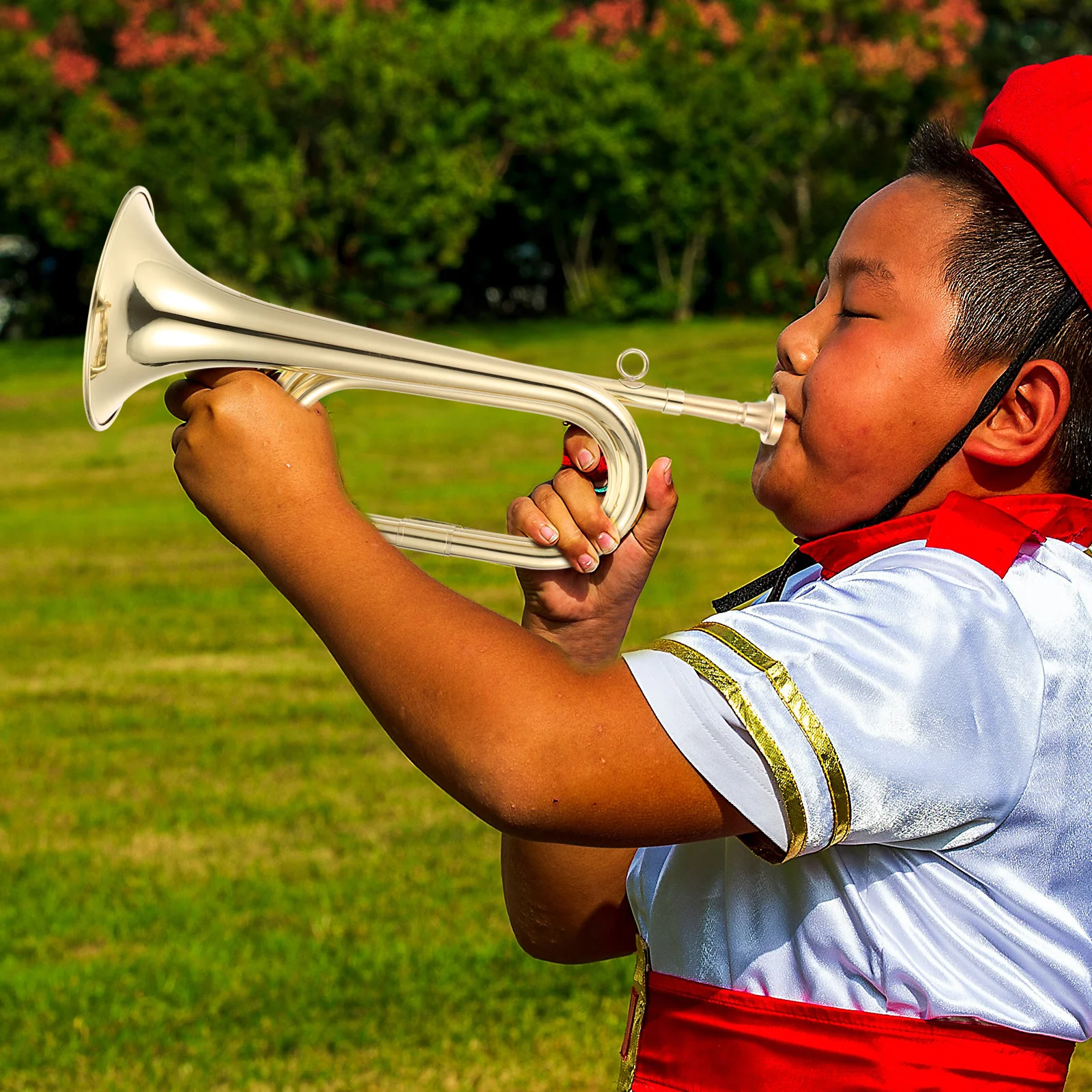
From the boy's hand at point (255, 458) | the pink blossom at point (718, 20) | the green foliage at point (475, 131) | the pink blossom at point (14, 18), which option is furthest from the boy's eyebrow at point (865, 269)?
the pink blossom at point (14, 18)

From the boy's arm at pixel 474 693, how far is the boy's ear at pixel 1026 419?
445 millimetres

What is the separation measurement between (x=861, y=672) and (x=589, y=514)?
44cm

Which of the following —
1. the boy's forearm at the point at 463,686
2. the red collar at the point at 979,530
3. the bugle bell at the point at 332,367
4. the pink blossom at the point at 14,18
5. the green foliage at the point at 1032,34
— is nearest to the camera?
the boy's forearm at the point at 463,686

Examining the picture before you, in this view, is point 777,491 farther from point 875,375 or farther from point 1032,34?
point 1032,34

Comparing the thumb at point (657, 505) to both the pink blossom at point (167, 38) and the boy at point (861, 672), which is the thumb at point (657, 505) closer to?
the boy at point (861, 672)

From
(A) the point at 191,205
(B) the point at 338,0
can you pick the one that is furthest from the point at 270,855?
(B) the point at 338,0

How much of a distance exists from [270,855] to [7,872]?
86 cm

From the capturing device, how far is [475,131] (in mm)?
22406

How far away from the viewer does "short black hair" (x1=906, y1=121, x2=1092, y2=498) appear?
1409 mm

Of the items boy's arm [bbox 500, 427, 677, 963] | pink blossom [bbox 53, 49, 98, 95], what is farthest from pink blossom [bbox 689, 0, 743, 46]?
boy's arm [bbox 500, 427, 677, 963]

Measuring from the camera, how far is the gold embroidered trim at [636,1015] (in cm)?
165

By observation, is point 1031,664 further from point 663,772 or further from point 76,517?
point 76,517

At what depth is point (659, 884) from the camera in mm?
1634

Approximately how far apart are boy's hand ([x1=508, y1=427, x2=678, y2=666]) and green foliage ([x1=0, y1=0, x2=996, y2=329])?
17613 mm
